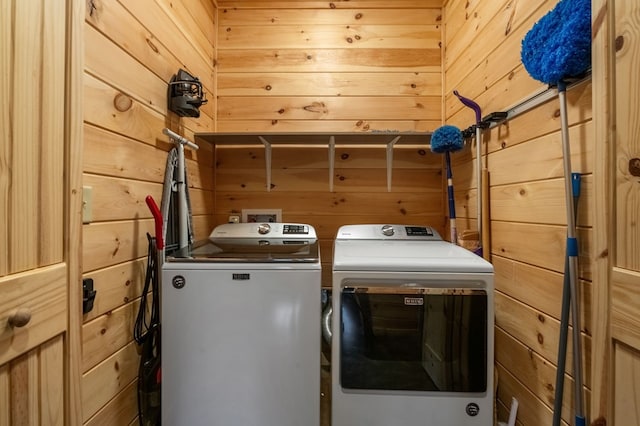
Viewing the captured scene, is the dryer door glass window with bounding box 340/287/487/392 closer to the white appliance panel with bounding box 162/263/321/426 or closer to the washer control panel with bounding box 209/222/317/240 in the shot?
the white appliance panel with bounding box 162/263/321/426

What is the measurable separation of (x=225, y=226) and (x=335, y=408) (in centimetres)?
113

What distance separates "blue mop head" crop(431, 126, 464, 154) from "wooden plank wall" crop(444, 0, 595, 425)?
15cm

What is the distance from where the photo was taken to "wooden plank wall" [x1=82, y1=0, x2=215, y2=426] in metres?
1.07

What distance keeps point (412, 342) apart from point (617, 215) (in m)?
0.80

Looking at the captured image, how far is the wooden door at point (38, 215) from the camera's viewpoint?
630 millimetres

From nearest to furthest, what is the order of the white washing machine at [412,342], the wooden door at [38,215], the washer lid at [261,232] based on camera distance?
the wooden door at [38,215] < the white washing machine at [412,342] < the washer lid at [261,232]

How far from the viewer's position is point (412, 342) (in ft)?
4.02

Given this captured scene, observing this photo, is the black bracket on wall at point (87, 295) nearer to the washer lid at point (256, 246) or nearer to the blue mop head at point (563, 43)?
the washer lid at point (256, 246)

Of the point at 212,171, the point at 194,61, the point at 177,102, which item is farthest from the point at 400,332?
the point at 194,61

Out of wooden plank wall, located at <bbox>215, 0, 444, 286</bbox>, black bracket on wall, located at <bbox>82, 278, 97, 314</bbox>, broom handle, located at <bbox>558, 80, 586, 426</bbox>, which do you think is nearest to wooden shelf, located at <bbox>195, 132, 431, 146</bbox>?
wooden plank wall, located at <bbox>215, 0, 444, 286</bbox>

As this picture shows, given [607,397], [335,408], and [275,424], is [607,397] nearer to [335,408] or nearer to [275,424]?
[335,408]

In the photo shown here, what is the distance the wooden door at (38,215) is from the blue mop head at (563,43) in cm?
135

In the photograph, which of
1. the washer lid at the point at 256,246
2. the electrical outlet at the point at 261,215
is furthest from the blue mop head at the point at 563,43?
the electrical outlet at the point at 261,215

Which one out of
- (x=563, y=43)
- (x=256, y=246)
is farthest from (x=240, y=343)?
(x=563, y=43)
